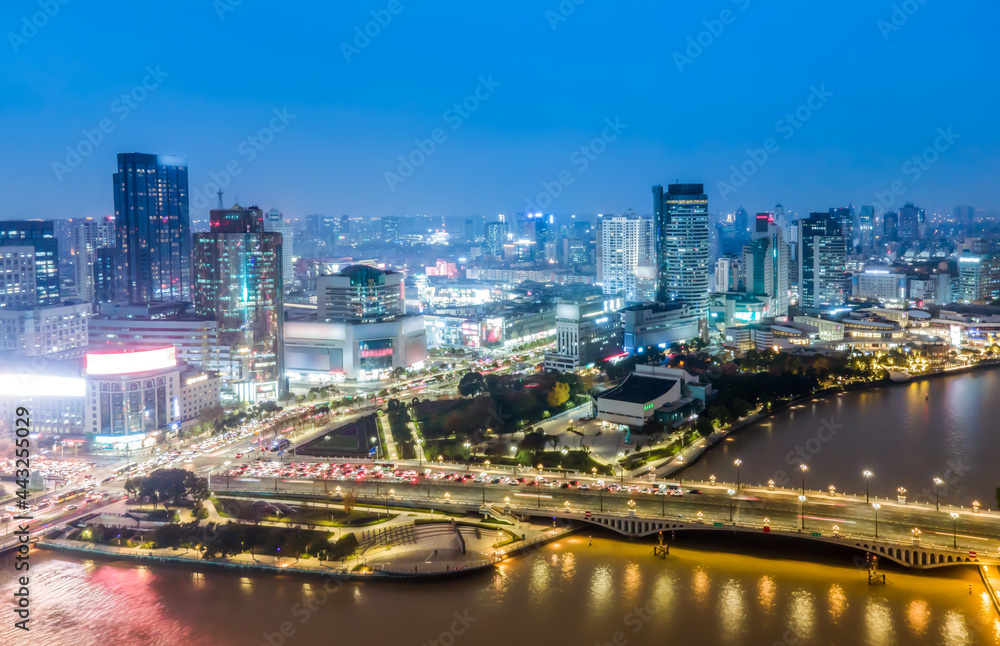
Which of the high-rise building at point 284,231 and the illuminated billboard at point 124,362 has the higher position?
the high-rise building at point 284,231

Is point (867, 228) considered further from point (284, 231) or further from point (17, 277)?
point (17, 277)

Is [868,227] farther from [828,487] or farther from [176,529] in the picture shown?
[176,529]

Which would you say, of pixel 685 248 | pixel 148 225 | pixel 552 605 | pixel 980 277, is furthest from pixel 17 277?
pixel 980 277

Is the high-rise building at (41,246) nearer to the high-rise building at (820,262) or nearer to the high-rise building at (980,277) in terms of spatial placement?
the high-rise building at (820,262)

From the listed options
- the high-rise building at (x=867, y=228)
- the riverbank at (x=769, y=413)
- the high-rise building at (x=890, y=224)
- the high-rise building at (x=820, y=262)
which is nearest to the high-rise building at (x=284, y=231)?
the high-rise building at (x=820, y=262)

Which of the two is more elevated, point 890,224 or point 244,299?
point 890,224

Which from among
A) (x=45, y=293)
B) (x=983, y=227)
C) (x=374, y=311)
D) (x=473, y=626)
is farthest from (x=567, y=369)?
(x=983, y=227)

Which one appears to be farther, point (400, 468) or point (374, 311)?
point (374, 311)
